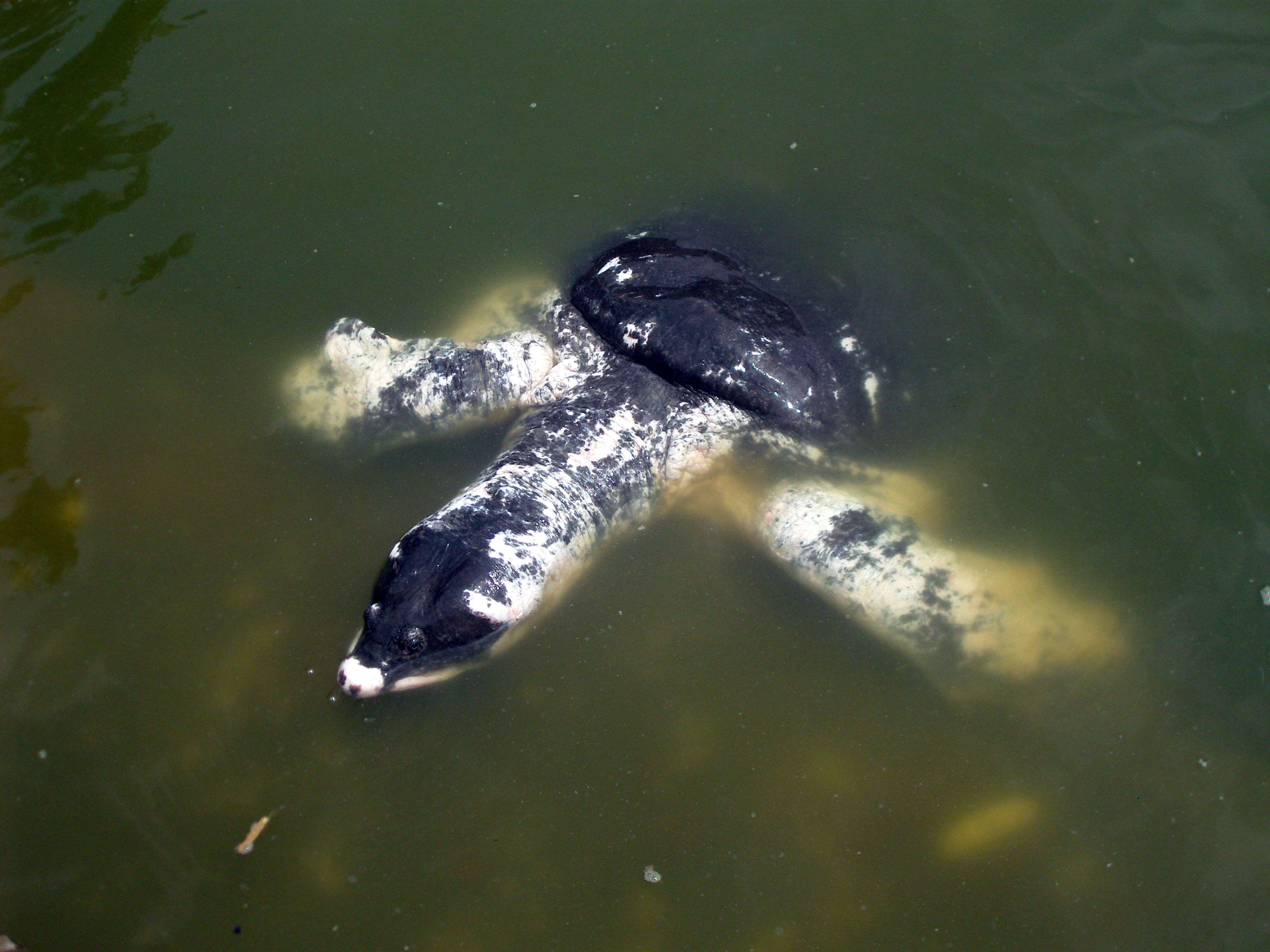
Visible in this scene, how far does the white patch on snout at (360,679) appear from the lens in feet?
16.6

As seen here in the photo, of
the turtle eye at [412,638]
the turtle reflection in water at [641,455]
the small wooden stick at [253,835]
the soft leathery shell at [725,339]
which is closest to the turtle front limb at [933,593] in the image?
the turtle reflection in water at [641,455]

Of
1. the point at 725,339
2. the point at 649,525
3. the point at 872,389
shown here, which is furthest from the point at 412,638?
the point at 872,389

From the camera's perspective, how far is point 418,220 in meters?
7.52

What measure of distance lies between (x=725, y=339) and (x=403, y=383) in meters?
2.37

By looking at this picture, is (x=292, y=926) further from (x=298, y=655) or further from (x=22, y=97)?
(x=22, y=97)

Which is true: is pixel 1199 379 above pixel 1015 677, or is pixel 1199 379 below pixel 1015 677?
above

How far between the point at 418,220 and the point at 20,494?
11.7ft

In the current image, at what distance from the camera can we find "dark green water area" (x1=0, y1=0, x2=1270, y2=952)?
190 inches

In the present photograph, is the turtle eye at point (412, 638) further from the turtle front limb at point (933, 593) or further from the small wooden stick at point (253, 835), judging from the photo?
the turtle front limb at point (933, 593)

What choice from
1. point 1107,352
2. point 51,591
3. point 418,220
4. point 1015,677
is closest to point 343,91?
point 418,220

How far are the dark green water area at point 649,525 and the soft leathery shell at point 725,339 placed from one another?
493 mm

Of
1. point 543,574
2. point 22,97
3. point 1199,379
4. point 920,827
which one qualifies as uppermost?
point 22,97

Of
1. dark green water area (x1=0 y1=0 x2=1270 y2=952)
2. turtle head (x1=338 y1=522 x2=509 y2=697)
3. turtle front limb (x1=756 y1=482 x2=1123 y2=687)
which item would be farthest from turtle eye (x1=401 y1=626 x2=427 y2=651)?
turtle front limb (x1=756 y1=482 x2=1123 y2=687)

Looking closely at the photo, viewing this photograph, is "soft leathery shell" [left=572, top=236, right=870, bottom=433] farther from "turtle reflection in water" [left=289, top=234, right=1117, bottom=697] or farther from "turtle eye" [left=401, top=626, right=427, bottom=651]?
"turtle eye" [left=401, top=626, right=427, bottom=651]
